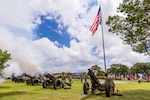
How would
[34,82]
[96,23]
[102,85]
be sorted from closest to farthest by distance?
1. [102,85]
2. [96,23]
3. [34,82]

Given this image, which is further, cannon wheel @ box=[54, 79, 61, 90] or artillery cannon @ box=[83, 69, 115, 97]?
cannon wheel @ box=[54, 79, 61, 90]

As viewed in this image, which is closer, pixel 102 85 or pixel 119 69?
pixel 102 85

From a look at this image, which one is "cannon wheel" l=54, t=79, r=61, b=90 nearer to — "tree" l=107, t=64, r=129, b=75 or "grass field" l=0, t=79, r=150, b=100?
"grass field" l=0, t=79, r=150, b=100

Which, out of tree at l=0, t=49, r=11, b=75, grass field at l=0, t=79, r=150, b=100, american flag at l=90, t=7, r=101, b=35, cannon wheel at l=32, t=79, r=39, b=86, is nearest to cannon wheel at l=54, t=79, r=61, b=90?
grass field at l=0, t=79, r=150, b=100

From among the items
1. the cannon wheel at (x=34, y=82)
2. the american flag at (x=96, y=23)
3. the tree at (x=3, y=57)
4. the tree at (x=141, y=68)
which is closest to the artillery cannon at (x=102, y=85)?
the american flag at (x=96, y=23)

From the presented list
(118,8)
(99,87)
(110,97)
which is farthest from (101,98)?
(118,8)

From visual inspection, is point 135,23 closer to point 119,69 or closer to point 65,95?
point 65,95

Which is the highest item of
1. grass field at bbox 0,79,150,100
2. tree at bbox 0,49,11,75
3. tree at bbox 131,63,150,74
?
tree at bbox 131,63,150,74

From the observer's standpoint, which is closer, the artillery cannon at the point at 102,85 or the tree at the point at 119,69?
the artillery cannon at the point at 102,85

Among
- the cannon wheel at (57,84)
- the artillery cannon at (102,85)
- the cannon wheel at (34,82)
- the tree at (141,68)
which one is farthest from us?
the tree at (141,68)

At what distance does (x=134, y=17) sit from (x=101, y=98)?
436 inches

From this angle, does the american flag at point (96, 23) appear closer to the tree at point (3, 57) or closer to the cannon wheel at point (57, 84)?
the cannon wheel at point (57, 84)

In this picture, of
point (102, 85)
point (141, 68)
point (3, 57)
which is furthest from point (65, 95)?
point (141, 68)

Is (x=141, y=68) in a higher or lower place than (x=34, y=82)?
higher
